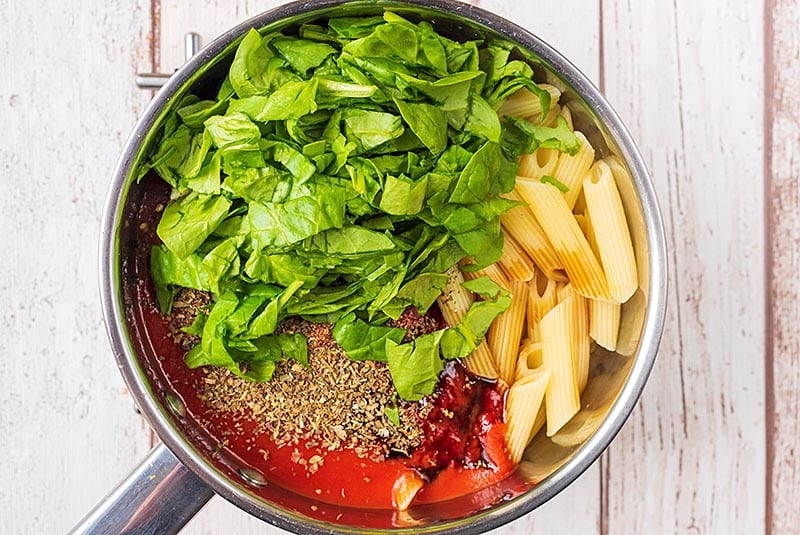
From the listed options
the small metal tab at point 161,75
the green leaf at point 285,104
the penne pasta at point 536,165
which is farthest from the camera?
the small metal tab at point 161,75

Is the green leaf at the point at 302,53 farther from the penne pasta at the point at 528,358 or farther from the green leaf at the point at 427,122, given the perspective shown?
the penne pasta at the point at 528,358

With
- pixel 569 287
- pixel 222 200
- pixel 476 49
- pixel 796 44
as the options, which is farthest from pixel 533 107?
pixel 796 44

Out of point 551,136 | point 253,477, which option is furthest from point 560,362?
point 253,477

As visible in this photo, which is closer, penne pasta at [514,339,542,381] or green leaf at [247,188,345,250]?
green leaf at [247,188,345,250]

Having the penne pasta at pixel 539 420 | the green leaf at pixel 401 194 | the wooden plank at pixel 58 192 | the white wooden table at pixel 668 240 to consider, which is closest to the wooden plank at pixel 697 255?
the white wooden table at pixel 668 240

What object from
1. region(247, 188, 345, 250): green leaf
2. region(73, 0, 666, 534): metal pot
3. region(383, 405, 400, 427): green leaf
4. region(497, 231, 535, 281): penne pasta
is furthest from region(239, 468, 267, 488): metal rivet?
region(497, 231, 535, 281): penne pasta

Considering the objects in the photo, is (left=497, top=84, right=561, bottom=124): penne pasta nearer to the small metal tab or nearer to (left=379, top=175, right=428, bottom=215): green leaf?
(left=379, top=175, right=428, bottom=215): green leaf
